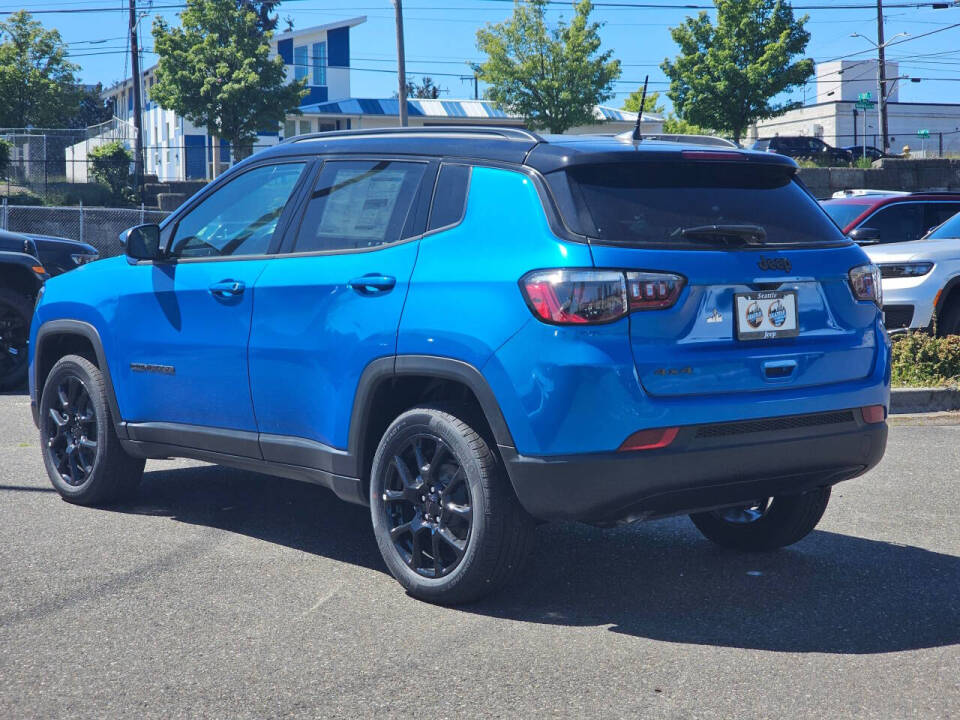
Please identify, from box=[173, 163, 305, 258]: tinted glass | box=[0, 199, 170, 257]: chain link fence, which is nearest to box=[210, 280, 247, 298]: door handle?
box=[173, 163, 305, 258]: tinted glass

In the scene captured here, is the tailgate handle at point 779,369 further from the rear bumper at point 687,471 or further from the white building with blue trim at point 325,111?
the white building with blue trim at point 325,111

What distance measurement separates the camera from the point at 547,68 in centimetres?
5009

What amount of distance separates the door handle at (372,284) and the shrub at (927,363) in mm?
6654

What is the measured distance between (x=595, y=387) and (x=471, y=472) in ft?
2.01

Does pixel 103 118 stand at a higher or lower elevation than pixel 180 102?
higher

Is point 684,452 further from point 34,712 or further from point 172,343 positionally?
point 172,343

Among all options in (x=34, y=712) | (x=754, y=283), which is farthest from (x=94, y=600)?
(x=754, y=283)

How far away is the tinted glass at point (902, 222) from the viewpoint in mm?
12945

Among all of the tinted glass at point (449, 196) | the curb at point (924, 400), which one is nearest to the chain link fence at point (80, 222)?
the curb at point (924, 400)

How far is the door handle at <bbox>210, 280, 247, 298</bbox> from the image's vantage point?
17.2 ft

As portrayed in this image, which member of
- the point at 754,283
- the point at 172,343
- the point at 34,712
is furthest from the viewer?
the point at 172,343

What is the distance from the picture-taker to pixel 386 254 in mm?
4668

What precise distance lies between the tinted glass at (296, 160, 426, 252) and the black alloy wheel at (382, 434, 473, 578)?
0.88 meters

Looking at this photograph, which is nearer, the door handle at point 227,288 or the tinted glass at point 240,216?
the door handle at point 227,288
